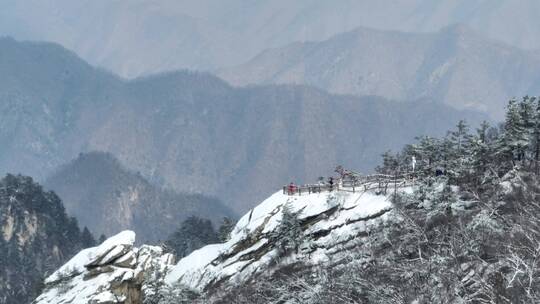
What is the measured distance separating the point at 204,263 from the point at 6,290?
4722 inches

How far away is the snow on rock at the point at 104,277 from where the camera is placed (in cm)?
8181

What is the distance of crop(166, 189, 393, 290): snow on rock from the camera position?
7544cm

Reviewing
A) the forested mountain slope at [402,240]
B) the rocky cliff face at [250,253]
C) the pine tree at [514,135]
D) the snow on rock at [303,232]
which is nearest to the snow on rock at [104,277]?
the rocky cliff face at [250,253]

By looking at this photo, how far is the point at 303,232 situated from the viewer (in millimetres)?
78312

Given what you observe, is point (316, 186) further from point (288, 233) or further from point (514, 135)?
point (514, 135)

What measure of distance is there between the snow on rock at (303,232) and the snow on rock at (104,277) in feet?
15.2

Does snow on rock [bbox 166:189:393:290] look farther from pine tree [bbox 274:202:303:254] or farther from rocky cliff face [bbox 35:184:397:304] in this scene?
pine tree [bbox 274:202:303:254]

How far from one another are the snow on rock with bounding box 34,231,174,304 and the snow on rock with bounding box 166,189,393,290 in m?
4.64

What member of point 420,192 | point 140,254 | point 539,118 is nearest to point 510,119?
point 539,118

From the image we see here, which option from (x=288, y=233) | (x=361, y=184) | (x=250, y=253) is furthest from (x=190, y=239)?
(x=288, y=233)

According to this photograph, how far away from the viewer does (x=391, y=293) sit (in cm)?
5434

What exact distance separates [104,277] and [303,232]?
77.1ft

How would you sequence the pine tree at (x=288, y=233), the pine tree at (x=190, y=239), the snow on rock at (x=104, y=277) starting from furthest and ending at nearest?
the pine tree at (x=190, y=239)
the snow on rock at (x=104, y=277)
the pine tree at (x=288, y=233)

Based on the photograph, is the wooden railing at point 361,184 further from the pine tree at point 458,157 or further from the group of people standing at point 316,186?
the pine tree at point 458,157
